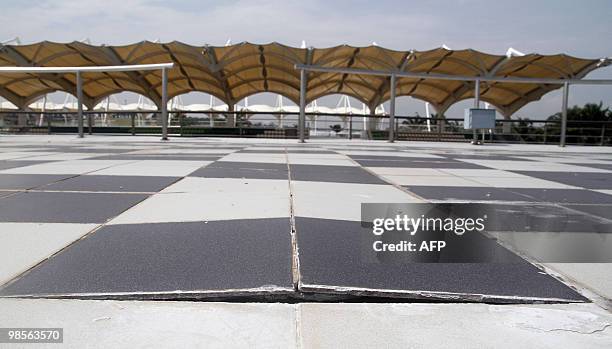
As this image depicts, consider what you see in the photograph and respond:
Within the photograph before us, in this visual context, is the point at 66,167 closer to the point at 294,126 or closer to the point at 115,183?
the point at 115,183

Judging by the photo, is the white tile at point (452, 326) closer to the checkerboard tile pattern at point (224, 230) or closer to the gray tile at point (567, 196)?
the checkerboard tile pattern at point (224, 230)

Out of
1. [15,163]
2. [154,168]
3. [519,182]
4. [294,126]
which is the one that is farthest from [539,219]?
[294,126]

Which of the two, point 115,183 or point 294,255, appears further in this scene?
point 115,183

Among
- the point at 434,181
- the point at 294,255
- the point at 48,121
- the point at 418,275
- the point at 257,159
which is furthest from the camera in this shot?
the point at 48,121

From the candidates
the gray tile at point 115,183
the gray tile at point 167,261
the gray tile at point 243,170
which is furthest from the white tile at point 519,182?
the gray tile at point 115,183

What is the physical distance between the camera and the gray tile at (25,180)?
16.7ft

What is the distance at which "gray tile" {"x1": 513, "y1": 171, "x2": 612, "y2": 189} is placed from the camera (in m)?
6.48

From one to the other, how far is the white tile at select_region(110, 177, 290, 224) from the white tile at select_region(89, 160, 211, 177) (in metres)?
1.08

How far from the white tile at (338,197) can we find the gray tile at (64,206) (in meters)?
1.77

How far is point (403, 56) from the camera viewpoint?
3744cm

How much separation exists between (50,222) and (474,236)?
3.52 meters

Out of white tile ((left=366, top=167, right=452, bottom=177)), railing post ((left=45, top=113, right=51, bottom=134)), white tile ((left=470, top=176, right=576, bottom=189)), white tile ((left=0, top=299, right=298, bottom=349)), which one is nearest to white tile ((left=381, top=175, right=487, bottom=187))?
white tile ((left=470, top=176, right=576, bottom=189))

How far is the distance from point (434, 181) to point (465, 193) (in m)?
1.08

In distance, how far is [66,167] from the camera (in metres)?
7.05
